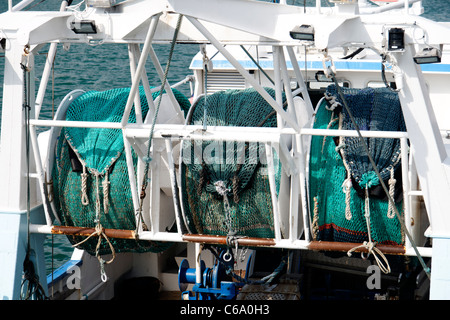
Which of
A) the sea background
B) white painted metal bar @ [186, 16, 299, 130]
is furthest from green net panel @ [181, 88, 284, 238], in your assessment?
the sea background

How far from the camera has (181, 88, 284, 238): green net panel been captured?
7.76 metres

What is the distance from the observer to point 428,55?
6641mm

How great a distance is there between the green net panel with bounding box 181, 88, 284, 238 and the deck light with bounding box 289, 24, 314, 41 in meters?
1.36

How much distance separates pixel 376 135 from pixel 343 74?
535cm

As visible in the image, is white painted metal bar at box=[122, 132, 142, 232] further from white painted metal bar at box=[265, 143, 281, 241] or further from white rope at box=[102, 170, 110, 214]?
white painted metal bar at box=[265, 143, 281, 241]

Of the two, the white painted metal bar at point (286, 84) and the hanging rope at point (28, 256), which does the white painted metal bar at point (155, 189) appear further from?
the white painted metal bar at point (286, 84)

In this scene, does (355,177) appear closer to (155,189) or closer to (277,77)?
(277,77)

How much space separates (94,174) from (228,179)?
1.45 metres

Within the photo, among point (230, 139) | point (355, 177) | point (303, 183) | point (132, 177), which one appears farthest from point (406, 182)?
point (132, 177)

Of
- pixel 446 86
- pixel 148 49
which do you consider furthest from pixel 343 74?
→ pixel 148 49

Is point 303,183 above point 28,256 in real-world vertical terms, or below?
above

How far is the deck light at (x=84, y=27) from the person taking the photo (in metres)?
7.29

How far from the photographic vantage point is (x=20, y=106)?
7758 millimetres

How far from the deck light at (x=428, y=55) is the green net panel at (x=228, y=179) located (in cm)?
186
